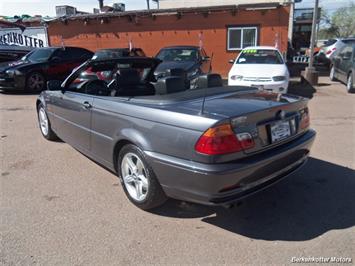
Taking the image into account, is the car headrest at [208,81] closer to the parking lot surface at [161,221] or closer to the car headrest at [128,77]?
the car headrest at [128,77]

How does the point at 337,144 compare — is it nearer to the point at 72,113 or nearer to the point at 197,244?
the point at 197,244

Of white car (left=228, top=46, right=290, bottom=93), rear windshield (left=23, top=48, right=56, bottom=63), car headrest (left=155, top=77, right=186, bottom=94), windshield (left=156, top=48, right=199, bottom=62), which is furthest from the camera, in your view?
rear windshield (left=23, top=48, right=56, bottom=63)

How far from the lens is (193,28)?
15.6 meters

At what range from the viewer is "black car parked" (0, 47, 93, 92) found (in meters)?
10.8

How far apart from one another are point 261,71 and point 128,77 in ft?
18.5

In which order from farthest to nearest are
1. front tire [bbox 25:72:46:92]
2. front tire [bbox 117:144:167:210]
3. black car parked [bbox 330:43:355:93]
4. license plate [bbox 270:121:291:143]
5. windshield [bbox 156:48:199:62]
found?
front tire [bbox 25:72:46:92] → windshield [bbox 156:48:199:62] → black car parked [bbox 330:43:355:93] → front tire [bbox 117:144:167:210] → license plate [bbox 270:121:291:143]

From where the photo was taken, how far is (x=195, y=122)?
8.66ft

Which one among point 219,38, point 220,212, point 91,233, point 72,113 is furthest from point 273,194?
point 219,38

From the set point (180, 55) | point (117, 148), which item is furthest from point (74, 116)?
point (180, 55)

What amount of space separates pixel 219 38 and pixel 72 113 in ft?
40.3

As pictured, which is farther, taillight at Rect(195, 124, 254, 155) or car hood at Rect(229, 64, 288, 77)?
car hood at Rect(229, 64, 288, 77)

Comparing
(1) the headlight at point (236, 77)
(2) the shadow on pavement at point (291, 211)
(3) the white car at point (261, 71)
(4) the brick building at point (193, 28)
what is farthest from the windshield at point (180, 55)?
(2) the shadow on pavement at point (291, 211)

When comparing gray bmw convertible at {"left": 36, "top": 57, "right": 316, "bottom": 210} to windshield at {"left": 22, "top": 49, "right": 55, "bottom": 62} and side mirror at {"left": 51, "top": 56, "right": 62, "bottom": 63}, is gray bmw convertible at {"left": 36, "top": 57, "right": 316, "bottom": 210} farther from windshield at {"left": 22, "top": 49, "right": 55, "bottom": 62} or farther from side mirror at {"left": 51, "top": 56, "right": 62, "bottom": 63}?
windshield at {"left": 22, "top": 49, "right": 55, "bottom": 62}

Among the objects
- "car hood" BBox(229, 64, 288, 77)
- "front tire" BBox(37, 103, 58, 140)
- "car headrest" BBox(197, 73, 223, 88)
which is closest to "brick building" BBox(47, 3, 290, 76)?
"car hood" BBox(229, 64, 288, 77)
